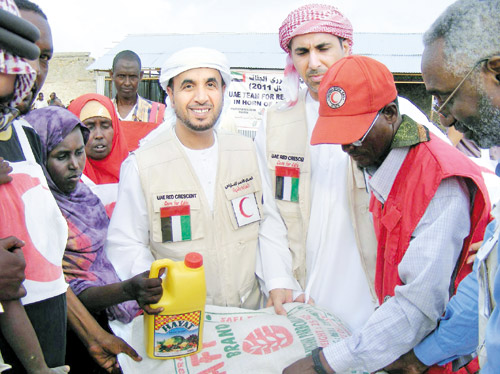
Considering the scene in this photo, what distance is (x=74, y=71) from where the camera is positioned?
18.7m

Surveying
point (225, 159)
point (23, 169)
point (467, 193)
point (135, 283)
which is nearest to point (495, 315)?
point (467, 193)

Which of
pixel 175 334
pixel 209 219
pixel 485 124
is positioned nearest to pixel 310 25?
pixel 209 219

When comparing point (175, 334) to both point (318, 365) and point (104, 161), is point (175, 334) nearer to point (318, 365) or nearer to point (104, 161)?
point (318, 365)

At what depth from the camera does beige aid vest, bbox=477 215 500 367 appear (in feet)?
4.14

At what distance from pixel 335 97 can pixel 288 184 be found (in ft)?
2.64

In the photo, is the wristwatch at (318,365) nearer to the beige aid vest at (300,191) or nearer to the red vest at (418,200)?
the red vest at (418,200)

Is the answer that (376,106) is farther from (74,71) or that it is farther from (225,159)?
(74,71)

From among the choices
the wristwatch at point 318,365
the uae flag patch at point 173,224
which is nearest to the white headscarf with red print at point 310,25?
the uae flag patch at point 173,224

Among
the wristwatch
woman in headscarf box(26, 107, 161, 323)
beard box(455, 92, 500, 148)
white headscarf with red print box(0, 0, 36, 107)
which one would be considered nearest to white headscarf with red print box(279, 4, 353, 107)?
woman in headscarf box(26, 107, 161, 323)

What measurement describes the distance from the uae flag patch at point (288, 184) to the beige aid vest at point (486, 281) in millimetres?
1304

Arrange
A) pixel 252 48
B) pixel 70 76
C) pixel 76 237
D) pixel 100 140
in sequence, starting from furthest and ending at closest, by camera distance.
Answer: pixel 70 76
pixel 252 48
pixel 100 140
pixel 76 237

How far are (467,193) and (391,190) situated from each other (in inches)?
11.0

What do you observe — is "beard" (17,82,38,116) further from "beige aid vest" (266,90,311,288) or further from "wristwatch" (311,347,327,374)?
"wristwatch" (311,347,327,374)

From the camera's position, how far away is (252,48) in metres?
13.8
